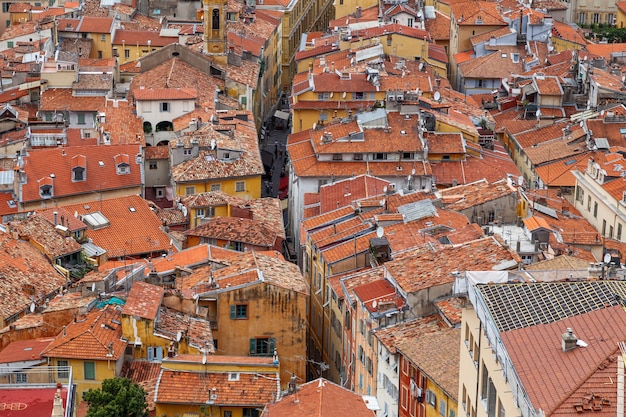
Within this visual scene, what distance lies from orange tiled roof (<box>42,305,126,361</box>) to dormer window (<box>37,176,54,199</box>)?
88.0ft

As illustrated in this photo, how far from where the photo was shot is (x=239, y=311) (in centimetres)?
7081

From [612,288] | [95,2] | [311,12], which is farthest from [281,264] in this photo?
[311,12]

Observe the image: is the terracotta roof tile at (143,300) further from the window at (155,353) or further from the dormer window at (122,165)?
the dormer window at (122,165)

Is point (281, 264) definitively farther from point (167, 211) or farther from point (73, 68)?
point (73, 68)

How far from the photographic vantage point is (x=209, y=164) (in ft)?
316

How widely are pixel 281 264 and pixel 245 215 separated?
13.0m

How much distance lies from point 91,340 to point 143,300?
412cm

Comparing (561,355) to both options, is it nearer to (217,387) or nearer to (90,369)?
(217,387)

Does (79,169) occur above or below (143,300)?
below

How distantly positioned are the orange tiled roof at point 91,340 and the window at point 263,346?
795cm

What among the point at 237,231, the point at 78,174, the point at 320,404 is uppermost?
the point at 320,404

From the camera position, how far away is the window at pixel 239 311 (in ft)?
232

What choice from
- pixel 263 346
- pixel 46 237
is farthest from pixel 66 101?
pixel 263 346

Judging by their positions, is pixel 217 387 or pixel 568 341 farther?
pixel 217 387
